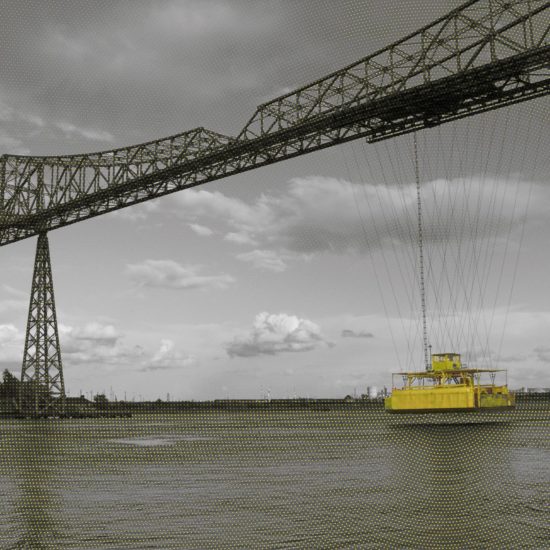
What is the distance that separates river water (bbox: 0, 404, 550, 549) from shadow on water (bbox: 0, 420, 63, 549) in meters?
0.04

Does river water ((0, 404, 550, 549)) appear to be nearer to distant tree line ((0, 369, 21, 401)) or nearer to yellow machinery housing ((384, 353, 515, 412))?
yellow machinery housing ((384, 353, 515, 412))

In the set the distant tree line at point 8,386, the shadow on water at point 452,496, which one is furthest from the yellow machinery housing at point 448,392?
the distant tree line at point 8,386

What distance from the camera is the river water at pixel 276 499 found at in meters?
12.2

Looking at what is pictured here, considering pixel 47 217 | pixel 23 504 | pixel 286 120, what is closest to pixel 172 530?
pixel 23 504

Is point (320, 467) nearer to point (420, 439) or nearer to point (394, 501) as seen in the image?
point (394, 501)

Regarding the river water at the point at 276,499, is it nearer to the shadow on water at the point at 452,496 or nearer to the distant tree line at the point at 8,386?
the shadow on water at the point at 452,496

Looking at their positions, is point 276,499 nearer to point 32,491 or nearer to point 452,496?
point 452,496

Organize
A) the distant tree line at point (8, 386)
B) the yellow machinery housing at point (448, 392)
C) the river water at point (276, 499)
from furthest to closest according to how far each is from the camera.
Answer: the distant tree line at point (8, 386)
the yellow machinery housing at point (448, 392)
the river water at point (276, 499)

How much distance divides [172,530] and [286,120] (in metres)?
26.4

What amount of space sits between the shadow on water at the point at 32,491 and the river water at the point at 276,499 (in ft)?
0.14

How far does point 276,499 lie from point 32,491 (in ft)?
19.9

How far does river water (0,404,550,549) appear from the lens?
12.2m

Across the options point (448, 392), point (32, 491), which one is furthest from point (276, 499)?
point (448, 392)

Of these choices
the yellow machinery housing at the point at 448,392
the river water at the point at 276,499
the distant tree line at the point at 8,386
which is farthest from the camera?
the distant tree line at the point at 8,386
